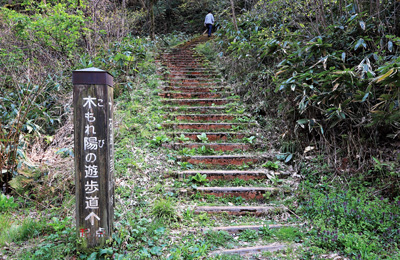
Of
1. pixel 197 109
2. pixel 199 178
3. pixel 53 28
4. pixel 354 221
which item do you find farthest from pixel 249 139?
pixel 53 28

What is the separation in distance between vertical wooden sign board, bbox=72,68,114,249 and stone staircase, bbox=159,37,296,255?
1.41 m

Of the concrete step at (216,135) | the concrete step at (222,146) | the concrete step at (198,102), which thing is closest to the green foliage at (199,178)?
the concrete step at (222,146)

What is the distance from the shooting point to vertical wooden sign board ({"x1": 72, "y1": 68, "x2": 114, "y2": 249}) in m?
2.75

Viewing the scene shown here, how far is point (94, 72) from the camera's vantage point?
2.76m

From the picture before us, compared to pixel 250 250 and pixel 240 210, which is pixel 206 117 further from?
pixel 250 250

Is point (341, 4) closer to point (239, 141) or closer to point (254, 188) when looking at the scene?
point (239, 141)

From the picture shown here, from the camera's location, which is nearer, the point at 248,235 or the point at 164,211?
the point at 248,235

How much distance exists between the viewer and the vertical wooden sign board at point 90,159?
275 centimetres

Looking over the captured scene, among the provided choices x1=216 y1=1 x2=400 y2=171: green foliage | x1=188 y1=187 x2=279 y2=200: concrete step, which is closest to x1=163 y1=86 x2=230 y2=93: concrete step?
x1=216 y1=1 x2=400 y2=171: green foliage

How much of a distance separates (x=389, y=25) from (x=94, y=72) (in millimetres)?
4842

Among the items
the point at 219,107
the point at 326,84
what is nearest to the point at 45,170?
the point at 219,107

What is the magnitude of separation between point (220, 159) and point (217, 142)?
2.20 ft

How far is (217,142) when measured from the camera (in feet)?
17.8

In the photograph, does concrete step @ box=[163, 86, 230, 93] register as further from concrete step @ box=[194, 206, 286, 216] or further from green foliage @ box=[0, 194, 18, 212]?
green foliage @ box=[0, 194, 18, 212]
